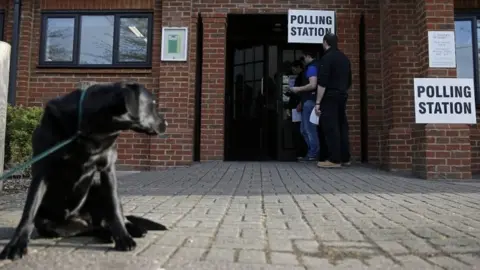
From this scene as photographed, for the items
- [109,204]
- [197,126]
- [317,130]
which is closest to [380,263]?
[109,204]

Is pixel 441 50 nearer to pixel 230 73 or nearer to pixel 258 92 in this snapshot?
pixel 258 92

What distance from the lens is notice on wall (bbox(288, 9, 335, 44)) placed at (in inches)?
333

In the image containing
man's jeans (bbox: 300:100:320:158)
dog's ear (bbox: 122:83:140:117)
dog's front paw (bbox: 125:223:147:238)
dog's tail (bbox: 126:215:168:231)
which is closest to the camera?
dog's ear (bbox: 122:83:140:117)

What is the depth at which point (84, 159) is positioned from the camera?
224 centimetres

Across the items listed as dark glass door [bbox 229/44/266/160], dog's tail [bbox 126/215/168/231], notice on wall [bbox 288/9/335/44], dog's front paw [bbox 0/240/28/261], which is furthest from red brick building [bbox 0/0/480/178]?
dog's front paw [bbox 0/240/28/261]

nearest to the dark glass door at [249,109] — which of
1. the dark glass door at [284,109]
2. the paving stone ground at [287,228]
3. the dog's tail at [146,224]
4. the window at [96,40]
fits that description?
the dark glass door at [284,109]

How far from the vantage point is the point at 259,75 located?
10.4 metres

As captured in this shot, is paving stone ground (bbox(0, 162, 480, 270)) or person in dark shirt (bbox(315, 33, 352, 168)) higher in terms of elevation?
person in dark shirt (bbox(315, 33, 352, 168))

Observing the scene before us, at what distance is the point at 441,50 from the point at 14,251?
623 cm

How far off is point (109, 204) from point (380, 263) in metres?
1.47

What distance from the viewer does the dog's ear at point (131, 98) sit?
2109 mm

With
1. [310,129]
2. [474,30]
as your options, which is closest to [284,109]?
[310,129]

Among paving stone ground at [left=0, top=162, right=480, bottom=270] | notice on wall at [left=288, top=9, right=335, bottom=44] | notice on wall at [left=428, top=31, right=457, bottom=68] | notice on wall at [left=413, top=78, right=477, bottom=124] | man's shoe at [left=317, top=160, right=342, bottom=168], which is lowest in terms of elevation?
paving stone ground at [left=0, top=162, right=480, bottom=270]

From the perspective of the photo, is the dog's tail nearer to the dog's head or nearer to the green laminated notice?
the dog's head
